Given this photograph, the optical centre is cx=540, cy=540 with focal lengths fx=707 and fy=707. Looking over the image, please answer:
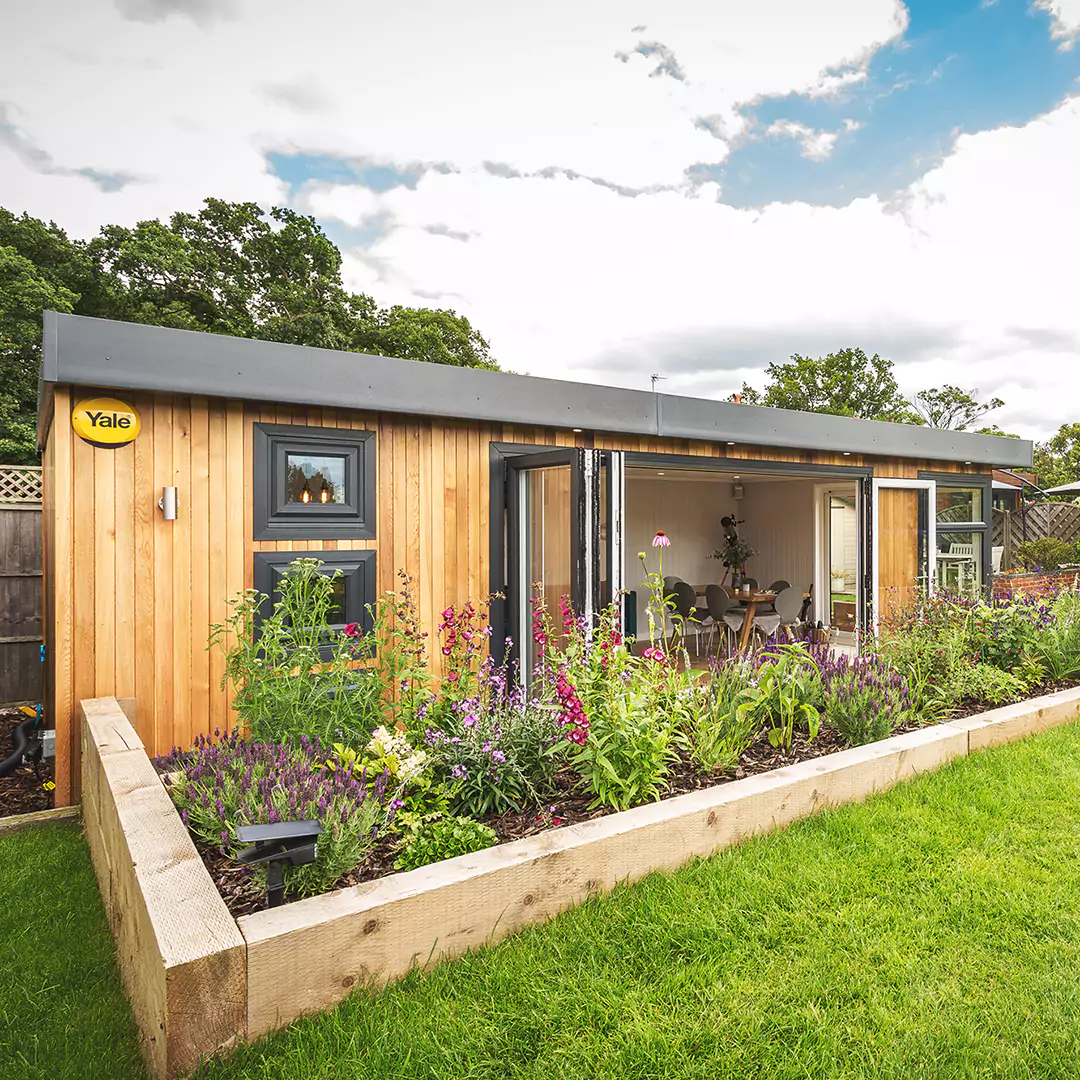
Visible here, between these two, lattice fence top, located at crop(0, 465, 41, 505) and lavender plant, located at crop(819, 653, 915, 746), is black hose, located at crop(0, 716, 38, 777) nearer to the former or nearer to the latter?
lattice fence top, located at crop(0, 465, 41, 505)

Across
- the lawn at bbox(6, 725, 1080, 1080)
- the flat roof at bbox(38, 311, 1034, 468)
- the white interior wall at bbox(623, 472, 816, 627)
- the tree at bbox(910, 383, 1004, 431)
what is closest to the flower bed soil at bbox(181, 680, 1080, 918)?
the lawn at bbox(6, 725, 1080, 1080)

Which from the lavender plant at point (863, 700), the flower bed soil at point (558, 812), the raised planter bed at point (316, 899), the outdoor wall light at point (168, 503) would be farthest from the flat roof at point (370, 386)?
the flower bed soil at point (558, 812)

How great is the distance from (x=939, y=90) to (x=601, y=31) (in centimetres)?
514

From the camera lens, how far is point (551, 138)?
1262 centimetres

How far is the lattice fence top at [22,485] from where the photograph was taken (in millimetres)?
5820

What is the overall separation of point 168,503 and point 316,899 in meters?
2.48

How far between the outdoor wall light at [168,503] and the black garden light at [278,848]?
7.44 feet

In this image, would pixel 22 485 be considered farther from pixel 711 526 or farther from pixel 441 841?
pixel 711 526

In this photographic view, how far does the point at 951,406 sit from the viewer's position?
27.7m

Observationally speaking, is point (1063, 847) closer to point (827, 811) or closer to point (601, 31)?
point (827, 811)

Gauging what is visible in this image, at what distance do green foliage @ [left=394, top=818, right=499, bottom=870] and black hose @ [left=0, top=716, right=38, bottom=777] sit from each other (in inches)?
122

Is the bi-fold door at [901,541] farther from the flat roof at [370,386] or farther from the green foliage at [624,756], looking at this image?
the green foliage at [624,756]

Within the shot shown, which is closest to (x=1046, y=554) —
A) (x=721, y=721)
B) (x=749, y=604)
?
(x=749, y=604)

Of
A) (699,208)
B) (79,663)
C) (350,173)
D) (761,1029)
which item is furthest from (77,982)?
(350,173)
